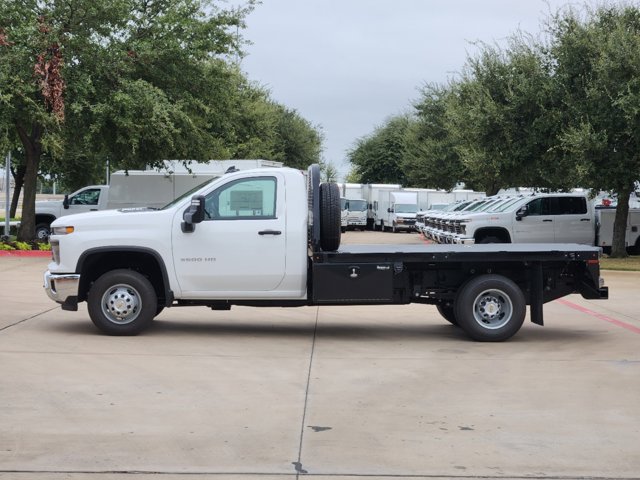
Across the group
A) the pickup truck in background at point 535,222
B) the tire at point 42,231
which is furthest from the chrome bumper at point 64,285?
the tire at point 42,231

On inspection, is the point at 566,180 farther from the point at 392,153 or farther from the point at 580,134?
the point at 392,153

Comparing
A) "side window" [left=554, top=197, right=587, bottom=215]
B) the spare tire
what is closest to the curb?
"side window" [left=554, top=197, right=587, bottom=215]

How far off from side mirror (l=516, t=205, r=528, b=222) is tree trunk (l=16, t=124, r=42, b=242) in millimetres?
13904

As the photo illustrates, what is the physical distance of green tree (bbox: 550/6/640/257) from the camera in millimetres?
27672

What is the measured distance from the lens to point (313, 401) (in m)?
8.68

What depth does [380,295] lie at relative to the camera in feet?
40.0

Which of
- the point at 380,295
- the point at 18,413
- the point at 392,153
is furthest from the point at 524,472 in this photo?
the point at 392,153

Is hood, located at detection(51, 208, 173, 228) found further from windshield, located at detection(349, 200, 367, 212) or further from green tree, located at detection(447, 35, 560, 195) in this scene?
windshield, located at detection(349, 200, 367, 212)

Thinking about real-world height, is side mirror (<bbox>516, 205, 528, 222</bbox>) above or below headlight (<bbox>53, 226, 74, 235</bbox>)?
above

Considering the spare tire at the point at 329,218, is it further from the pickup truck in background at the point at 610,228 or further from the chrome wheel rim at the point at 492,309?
the pickup truck in background at the point at 610,228

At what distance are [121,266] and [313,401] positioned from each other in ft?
15.6

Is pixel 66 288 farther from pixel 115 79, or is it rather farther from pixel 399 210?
pixel 399 210

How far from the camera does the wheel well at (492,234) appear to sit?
2870cm

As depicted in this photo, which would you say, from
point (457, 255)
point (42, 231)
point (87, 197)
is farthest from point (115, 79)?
point (457, 255)
